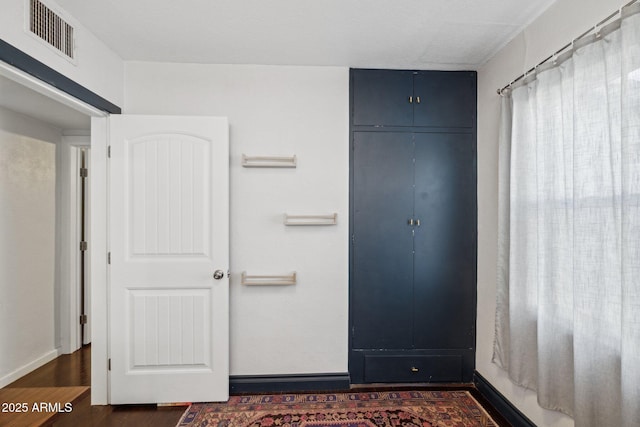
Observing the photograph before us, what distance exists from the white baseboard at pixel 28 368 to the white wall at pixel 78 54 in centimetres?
241

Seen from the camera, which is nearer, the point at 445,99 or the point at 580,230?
the point at 580,230

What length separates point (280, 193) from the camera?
274 centimetres

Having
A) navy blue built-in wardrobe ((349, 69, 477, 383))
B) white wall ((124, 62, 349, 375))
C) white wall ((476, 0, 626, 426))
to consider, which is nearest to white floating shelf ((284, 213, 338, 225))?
white wall ((124, 62, 349, 375))

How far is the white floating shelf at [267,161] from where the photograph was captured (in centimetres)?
265

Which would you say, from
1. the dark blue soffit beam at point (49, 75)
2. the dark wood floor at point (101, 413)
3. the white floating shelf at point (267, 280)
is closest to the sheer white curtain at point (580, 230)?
the white floating shelf at point (267, 280)

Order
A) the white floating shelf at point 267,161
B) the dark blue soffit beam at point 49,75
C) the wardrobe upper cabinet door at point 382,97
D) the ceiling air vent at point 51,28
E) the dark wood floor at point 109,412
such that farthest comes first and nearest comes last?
1. the wardrobe upper cabinet door at point 382,97
2. the white floating shelf at point 267,161
3. the dark wood floor at point 109,412
4. the ceiling air vent at point 51,28
5. the dark blue soffit beam at point 49,75

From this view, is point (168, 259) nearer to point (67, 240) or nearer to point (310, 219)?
point (310, 219)

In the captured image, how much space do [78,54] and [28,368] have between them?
8.95 ft

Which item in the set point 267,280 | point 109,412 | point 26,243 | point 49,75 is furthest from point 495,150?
point 26,243

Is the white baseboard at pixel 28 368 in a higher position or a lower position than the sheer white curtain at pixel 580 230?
lower

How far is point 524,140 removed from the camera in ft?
6.96

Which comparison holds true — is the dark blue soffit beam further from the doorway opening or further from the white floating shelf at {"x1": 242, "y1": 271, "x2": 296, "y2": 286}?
the white floating shelf at {"x1": 242, "y1": 271, "x2": 296, "y2": 286}

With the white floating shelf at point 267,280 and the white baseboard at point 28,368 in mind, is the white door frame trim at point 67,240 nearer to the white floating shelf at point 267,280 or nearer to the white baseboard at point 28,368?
the white baseboard at point 28,368

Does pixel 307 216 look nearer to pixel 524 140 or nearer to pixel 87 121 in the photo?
pixel 524 140
